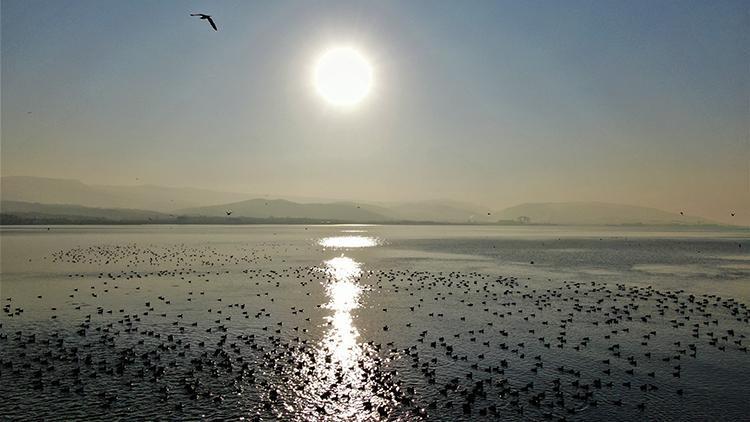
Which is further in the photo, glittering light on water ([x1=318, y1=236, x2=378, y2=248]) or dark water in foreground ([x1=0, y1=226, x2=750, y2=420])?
glittering light on water ([x1=318, y1=236, x2=378, y2=248])

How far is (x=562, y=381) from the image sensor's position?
2548 centimetres

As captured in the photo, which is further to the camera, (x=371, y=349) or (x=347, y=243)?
(x=347, y=243)

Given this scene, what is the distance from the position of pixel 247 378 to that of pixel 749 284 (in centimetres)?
A: 6721

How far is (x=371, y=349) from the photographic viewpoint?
31.1 metres

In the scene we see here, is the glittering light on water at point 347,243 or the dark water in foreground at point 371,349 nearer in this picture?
the dark water in foreground at point 371,349

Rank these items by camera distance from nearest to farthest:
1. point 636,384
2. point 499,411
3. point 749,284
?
point 499,411 → point 636,384 → point 749,284

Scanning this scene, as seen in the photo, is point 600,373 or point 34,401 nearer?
point 34,401

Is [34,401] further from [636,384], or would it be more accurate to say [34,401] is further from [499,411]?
[636,384]

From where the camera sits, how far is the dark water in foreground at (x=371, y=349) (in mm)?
22000

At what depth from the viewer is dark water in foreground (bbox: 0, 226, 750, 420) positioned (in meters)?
22.0

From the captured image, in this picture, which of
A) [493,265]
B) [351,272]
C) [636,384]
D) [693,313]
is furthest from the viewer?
[493,265]

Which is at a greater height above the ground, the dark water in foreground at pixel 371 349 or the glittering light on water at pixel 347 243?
the glittering light on water at pixel 347 243

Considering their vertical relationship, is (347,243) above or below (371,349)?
above

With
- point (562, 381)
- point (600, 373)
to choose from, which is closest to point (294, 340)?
point (562, 381)
